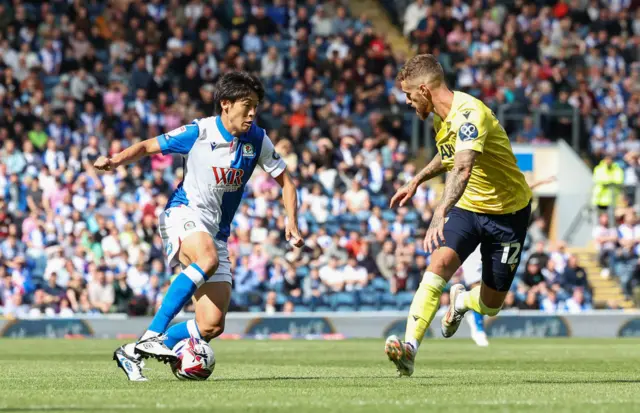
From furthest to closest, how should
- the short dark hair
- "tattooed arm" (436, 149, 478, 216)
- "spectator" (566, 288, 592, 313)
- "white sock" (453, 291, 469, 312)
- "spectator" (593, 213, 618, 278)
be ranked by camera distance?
"spectator" (593, 213, 618, 278) → "spectator" (566, 288, 592, 313) → "white sock" (453, 291, 469, 312) → the short dark hair → "tattooed arm" (436, 149, 478, 216)

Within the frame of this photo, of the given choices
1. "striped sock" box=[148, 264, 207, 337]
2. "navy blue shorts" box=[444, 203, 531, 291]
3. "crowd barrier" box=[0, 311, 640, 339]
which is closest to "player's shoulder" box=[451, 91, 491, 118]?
"navy blue shorts" box=[444, 203, 531, 291]

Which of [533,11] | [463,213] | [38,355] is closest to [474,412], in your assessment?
[463,213]

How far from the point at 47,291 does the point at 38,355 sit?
25.8ft

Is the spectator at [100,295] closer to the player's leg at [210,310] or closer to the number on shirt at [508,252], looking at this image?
the player's leg at [210,310]

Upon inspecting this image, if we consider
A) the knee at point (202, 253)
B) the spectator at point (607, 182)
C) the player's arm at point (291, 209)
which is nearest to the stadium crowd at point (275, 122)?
the spectator at point (607, 182)

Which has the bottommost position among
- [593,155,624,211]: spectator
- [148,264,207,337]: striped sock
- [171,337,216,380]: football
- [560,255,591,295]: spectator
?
[560,255,591,295]: spectator

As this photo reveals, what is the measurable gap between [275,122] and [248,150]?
17.5 meters

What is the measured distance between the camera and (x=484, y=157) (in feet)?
32.4

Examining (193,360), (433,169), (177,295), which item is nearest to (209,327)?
(193,360)

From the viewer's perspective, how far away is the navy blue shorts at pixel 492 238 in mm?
9930

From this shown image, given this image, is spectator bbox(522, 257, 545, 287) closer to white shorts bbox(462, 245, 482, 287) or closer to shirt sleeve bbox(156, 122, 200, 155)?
white shorts bbox(462, 245, 482, 287)

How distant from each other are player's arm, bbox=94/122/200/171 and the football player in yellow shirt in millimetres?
1630

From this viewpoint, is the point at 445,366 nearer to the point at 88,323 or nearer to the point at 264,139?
the point at 264,139

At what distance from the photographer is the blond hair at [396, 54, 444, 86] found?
9586 millimetres
